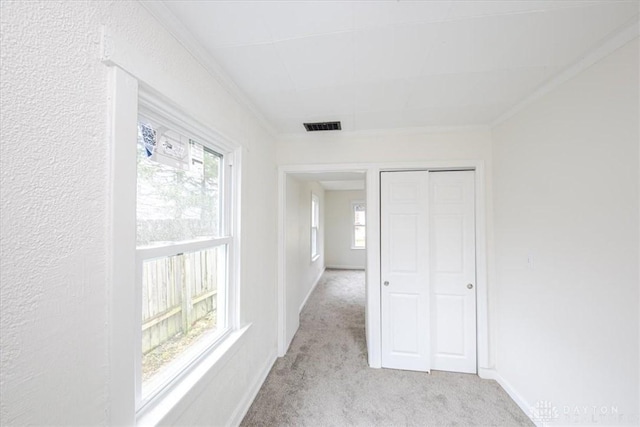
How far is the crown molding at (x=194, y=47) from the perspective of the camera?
1.04 m

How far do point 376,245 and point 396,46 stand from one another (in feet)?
5.72

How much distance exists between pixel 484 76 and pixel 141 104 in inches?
77.9

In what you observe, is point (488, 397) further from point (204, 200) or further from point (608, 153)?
point (204, 200)

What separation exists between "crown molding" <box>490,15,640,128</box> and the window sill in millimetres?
2768

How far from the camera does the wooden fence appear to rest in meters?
1.12

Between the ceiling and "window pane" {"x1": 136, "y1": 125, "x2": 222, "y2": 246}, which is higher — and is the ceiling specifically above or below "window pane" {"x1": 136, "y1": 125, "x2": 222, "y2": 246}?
above

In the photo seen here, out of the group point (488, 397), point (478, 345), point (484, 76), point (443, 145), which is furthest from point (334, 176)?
point (488, 397)

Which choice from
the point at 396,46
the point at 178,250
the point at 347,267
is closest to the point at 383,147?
the point at 396,46

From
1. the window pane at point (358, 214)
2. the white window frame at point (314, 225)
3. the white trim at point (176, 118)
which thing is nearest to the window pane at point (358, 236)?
the window pane at point (358, 214)

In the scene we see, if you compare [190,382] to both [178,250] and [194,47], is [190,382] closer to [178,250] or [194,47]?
[178,250]

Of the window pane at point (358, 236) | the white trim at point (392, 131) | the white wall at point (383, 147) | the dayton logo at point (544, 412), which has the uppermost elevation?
the white trim at point (392, 131)

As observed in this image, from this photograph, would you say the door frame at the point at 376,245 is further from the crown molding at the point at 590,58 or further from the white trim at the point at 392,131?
the crown molding at the point at 590,58

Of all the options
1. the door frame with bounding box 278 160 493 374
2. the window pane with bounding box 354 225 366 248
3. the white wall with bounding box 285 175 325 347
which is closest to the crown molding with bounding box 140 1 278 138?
the door frame with bounding box 278 160 493 374

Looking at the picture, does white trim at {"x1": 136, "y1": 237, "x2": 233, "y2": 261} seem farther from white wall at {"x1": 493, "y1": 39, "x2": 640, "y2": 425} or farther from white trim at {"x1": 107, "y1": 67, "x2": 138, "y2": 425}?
white wall at {"x1": 493, "y1": 39, "x2": 640, "y2": 425}
